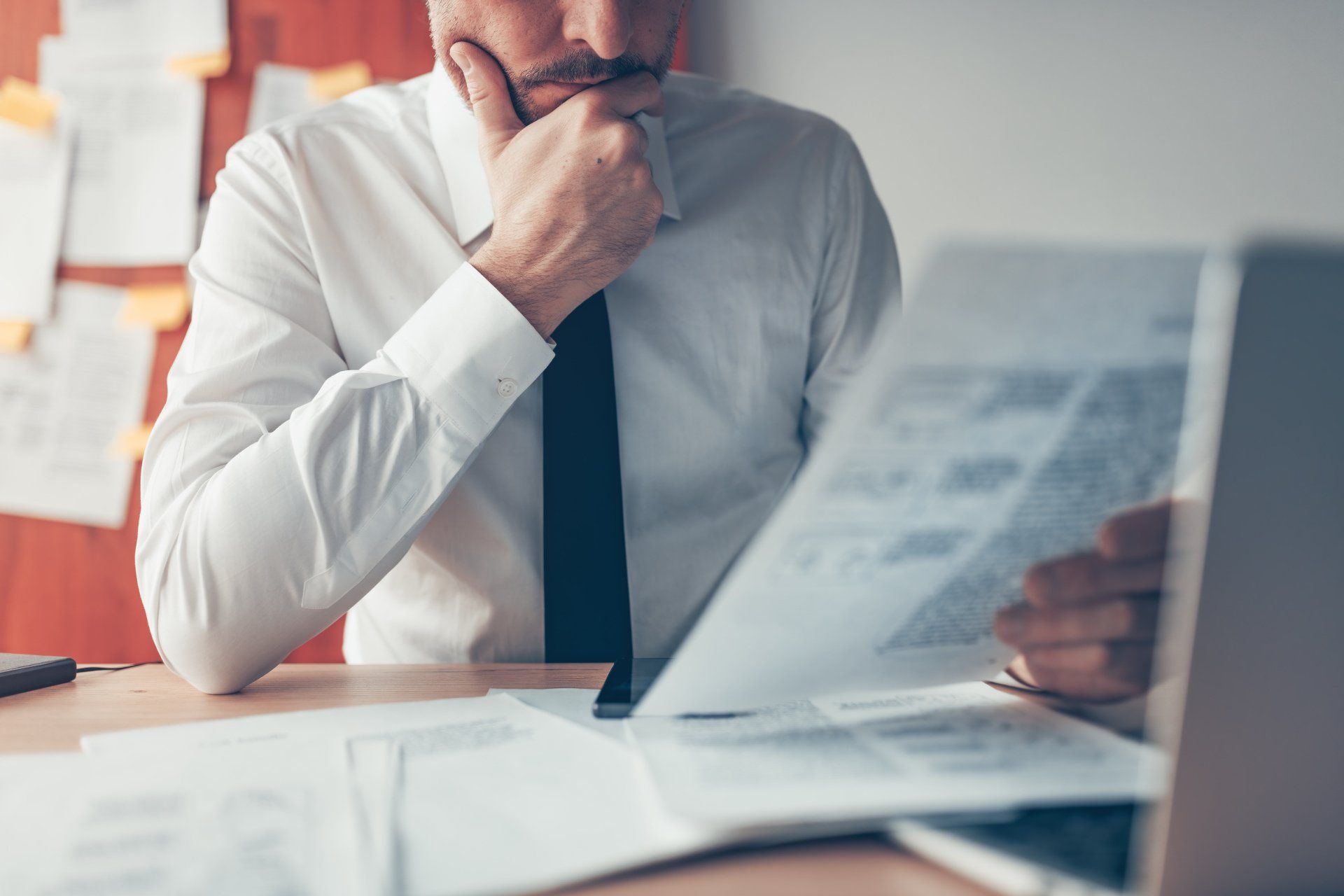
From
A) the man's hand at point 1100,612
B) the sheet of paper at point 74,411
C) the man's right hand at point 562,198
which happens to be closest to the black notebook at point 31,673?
the man's right hand at point 562,198

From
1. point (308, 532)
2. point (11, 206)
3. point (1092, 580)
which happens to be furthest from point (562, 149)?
point (11, 206)

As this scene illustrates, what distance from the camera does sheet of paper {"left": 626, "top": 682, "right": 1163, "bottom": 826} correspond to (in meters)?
0.38

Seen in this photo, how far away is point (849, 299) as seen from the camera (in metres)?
1.16

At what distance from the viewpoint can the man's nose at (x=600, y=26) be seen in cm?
90

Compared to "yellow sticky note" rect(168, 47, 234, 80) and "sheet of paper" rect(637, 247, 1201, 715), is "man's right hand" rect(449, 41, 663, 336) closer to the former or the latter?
"sheet of paper" rect(637, 247, 1201, 715)

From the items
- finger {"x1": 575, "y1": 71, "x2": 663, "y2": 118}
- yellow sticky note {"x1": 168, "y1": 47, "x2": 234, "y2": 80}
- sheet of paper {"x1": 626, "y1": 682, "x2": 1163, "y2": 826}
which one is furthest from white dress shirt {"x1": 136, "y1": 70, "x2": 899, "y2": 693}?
yellow sticky note {"x1": 168, "y1": 47, "x2": 234, "y2": 80}

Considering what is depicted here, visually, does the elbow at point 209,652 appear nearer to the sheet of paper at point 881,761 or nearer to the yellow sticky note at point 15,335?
the sheet of paper at point 881,761

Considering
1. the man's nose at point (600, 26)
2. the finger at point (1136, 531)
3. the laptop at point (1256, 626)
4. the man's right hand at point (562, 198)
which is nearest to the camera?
the laptop at point (1256, 626)

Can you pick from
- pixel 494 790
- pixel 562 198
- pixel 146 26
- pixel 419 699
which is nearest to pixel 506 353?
pixel 562 198

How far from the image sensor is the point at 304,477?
2.33 feet

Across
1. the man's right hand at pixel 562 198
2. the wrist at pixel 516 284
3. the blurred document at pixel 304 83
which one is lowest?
the wrist at pixel 516 284

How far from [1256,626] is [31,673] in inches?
30.3

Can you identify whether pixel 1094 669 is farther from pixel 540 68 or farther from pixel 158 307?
pixel 158 307

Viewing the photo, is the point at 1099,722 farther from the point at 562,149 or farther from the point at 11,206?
the point at 11,206
